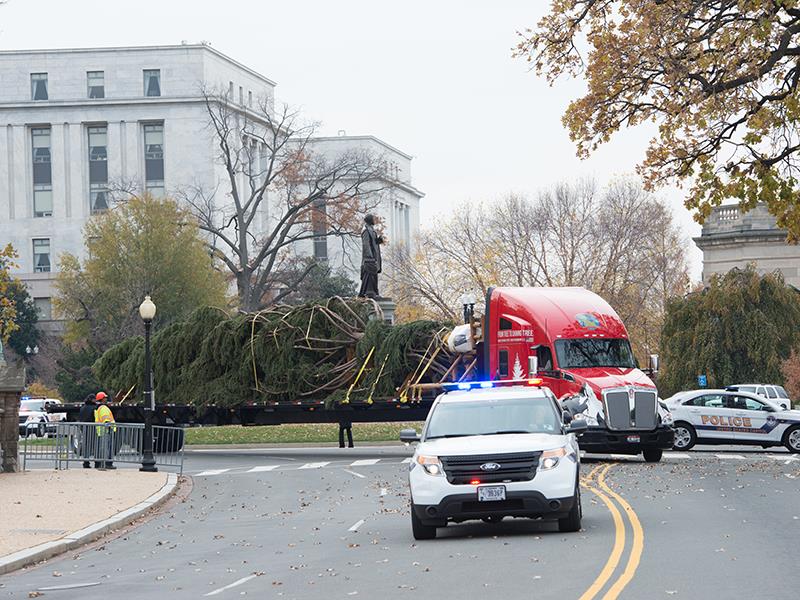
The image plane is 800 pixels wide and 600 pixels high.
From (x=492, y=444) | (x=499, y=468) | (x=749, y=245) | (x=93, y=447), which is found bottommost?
(x=499, y=468)

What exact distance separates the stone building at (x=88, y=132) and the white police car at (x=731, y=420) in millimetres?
70721

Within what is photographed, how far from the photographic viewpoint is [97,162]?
107625 millimetres

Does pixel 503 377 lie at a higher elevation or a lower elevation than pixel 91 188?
lower

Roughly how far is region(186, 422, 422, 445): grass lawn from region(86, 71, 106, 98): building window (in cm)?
5225

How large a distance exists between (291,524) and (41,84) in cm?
9217

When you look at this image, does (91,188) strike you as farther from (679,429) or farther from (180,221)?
(679,429)

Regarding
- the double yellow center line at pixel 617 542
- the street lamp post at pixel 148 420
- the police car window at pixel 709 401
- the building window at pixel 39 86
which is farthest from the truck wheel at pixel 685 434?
the building window at pixel 39 86

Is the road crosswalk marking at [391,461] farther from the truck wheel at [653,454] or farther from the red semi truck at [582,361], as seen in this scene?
the red semi truck at [582,361]

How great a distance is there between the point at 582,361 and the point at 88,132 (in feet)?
268

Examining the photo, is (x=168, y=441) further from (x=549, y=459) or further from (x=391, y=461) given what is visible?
(x=549, y=459)

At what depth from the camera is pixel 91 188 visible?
107 meters

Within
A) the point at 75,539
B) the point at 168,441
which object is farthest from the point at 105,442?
the point at 75,539

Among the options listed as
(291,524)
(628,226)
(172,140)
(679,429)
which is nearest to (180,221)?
(628,226)

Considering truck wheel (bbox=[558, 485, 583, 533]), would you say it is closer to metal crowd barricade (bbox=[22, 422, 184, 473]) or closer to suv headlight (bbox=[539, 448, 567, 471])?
suv headlight (bbox=[539, 448, 567, 471])
